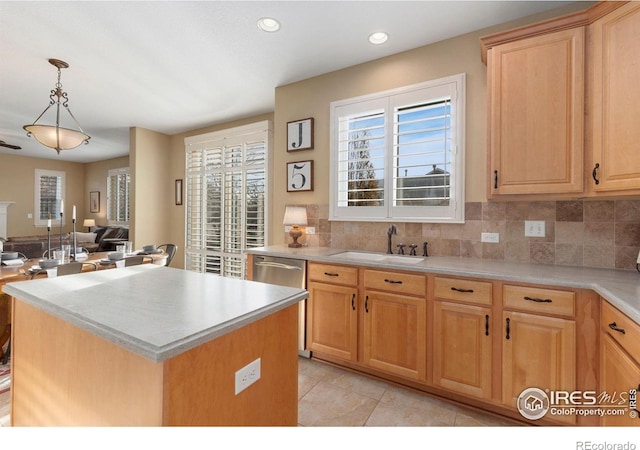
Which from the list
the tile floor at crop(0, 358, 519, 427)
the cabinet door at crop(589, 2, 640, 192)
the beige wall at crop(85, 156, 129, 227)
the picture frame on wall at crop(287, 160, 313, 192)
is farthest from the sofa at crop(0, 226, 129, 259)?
the cabinet door at crop(589, 2, 640, 192)

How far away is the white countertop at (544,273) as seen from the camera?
1438 millimetres

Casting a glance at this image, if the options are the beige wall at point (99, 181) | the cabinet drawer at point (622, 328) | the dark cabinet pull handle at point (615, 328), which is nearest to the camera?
the cabinet drawer at point (622, 328)

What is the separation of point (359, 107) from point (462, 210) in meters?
1.41

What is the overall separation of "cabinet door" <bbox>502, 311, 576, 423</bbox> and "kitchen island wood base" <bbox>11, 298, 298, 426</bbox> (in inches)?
54.6

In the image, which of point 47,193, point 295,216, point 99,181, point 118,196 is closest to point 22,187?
point 47,193

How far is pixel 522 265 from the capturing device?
217 cm

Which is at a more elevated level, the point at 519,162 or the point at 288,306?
the point at 519,162

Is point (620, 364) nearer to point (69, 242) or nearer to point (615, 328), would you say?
point (615, 328)

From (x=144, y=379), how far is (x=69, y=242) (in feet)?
21.0

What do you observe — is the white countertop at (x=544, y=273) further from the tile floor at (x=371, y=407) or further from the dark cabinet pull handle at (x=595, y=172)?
the tile floor at (x=371, y=407)

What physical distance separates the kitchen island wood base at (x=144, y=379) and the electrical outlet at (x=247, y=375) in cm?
2

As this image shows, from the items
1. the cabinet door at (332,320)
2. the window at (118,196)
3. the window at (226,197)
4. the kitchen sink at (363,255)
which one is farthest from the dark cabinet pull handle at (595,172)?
the window at (118,196)
